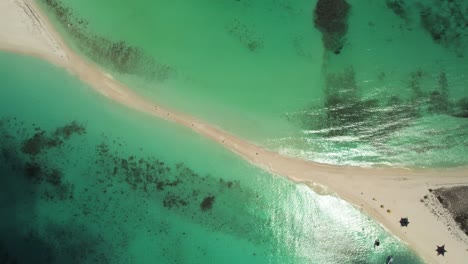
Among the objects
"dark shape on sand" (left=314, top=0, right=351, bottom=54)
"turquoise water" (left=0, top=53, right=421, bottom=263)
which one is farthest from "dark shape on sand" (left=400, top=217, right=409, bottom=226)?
"dark shape on sand" (left=314, top=0, right=351, bottom=54)

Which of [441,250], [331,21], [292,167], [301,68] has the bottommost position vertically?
[441,250]

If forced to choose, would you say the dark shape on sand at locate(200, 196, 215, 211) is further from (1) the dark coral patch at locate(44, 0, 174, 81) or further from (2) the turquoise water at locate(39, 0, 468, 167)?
(1) the dark coral patch at locate(44, 0, 174, 81)

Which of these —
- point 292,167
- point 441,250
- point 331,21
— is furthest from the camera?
point 331,21

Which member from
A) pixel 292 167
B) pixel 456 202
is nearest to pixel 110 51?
pixel 292 167

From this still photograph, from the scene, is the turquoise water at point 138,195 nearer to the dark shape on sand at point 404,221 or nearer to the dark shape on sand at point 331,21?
the dark shape on sand at point 404,221

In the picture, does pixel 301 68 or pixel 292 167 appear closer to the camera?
pixel 292 167

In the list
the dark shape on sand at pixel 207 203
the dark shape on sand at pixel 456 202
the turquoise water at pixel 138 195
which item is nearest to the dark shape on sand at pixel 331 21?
the turquoise water at pixel 138 195

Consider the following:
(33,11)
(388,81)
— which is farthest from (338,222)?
(33,11)

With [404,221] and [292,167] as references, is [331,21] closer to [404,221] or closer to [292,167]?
[292,167]
